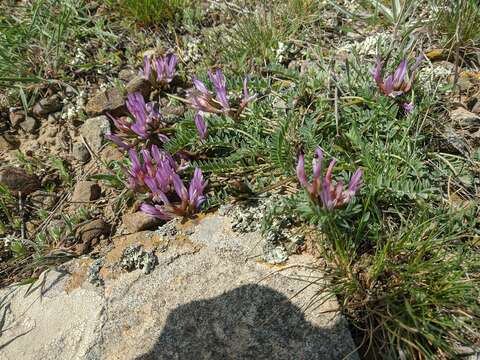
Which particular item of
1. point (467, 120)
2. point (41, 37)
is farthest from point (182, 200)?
point (41, 37)

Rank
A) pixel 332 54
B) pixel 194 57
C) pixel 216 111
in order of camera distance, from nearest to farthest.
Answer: pixel 216 111
pixel 332 54
pixel 194 57

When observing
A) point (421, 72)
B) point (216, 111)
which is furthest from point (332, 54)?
point (216, 111)

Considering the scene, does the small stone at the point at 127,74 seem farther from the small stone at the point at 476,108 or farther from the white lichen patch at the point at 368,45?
the small stone at the point at 476,108

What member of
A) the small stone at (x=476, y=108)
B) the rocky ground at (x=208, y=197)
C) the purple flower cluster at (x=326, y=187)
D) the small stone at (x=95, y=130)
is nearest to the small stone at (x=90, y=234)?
the rocky ground at (x=208, y=197)

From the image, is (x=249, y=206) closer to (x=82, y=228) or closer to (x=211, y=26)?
(x=82, y=228)

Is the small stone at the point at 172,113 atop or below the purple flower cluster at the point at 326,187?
atop

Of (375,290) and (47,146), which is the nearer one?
(375,290)

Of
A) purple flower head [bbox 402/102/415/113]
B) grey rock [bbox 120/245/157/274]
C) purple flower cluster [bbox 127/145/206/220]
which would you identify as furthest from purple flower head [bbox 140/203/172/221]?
purple flower head [bbox 402/102/415/113]
